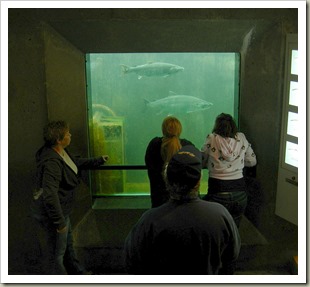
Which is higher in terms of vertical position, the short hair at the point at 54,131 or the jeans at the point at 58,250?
the short hair at the point at 54,131

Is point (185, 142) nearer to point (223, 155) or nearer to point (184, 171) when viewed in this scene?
point (223, 155)

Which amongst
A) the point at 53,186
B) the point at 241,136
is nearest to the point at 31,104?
the point at 53,186

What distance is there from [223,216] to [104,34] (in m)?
1.30

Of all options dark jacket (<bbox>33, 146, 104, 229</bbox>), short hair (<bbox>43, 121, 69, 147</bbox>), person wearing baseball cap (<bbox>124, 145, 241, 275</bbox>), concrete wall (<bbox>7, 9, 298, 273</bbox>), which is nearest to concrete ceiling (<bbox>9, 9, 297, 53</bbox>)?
concrete wall (<bbox>7, 9, 298, 273</bbox>)

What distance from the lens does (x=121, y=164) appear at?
2633 millimetres

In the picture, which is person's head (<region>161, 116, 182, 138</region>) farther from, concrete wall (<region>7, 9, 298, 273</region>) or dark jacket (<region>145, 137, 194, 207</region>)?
concrete wall (<region>7, 9, 298, 273</region>)

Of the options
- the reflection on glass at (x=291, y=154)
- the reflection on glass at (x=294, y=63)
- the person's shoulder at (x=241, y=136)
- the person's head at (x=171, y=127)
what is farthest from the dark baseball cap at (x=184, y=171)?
the reflection on glass at (x=294, y=63)

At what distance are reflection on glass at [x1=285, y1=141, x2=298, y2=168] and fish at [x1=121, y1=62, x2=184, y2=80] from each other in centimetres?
78

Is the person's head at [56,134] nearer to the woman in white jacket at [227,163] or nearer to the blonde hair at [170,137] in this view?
the blonde hair at [170,137]

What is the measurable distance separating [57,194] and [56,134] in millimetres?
343

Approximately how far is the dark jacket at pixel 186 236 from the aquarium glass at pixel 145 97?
0.72 meters

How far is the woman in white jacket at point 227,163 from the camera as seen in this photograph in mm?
2393

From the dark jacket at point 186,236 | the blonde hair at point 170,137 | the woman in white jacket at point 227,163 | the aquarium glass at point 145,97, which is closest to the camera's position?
the dark jacket at point 186,236

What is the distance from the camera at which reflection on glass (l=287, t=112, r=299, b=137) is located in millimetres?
2367
